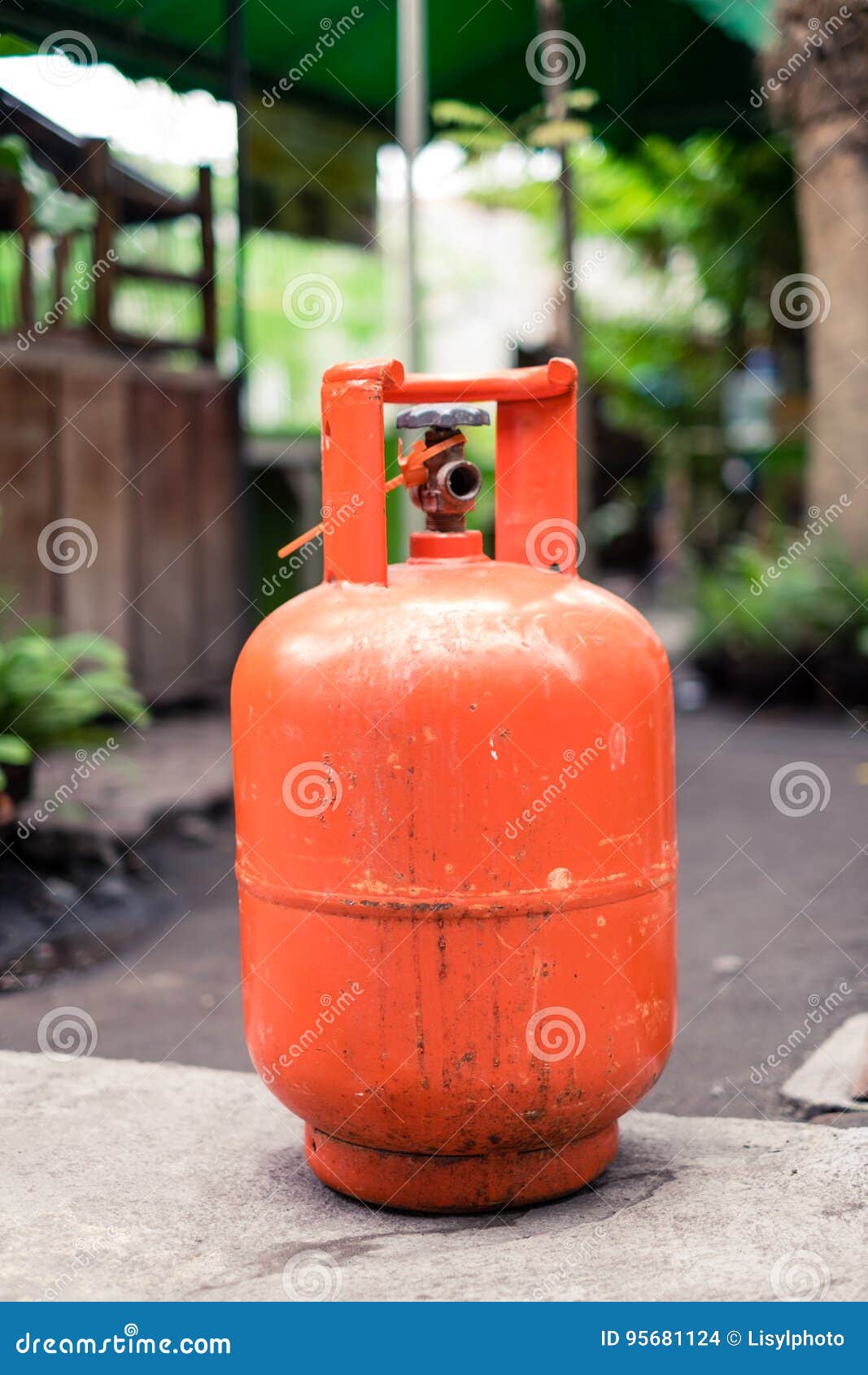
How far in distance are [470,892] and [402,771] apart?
0.27 metres

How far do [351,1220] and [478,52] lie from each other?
395 inches

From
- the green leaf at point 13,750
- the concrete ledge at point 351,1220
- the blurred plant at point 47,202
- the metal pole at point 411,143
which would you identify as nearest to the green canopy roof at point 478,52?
the blurred plant at point 47,202

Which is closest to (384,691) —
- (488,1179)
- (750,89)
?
(488,1179)

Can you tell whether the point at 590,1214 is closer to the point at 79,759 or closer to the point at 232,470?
the point at 79,759

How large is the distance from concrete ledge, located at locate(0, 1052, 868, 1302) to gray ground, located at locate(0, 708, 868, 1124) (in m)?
0.60

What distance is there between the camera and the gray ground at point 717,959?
430cm

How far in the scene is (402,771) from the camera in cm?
274

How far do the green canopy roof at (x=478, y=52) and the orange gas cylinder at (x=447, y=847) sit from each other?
7.00 meters

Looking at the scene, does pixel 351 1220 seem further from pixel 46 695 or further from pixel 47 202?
pixel 47 202

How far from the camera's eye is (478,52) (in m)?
11.0

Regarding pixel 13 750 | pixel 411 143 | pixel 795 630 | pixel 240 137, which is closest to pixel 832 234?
pixel 795 630

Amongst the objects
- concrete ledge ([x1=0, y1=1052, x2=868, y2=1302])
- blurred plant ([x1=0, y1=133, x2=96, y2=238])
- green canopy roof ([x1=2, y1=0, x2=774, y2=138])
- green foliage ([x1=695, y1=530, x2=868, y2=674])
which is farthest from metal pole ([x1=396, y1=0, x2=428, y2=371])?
concrete ledge ([x1=0, y1=1052, x2=868, y2=1302])

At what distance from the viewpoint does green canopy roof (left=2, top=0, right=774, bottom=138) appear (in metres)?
9.16

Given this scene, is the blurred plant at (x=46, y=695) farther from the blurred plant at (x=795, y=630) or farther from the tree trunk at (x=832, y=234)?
the tree trunk at (x=832, y=234)
